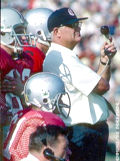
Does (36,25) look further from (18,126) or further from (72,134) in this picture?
(18,126)

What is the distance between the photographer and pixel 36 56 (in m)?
4.74

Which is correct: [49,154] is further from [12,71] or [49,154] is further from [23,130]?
[12,71]

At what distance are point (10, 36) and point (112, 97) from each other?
3999 mm

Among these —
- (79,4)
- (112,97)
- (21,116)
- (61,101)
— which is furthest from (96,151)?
(79,4)

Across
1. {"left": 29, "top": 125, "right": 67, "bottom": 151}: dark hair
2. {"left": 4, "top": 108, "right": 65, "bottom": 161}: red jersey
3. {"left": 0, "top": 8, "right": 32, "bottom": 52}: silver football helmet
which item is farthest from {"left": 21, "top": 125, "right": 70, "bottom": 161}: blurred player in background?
{"left": 0, "top": 8, "right": 32, "bottom": 52}: silver football helmet

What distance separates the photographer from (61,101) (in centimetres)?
423

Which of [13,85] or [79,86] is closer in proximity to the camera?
[13,85]

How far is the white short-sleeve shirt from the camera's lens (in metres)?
4.40

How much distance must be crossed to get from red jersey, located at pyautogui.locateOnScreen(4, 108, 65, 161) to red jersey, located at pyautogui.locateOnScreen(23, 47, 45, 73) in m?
0.88

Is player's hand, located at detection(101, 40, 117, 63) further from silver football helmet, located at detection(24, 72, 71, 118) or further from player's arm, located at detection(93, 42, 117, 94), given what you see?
silver football helmet, located at detection(24, 72, 71, 118)

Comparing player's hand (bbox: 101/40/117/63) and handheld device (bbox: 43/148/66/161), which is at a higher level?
player's hand (bbox: 101/40/117/63)

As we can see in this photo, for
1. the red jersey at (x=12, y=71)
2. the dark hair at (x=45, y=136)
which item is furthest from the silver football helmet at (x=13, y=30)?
the dark hair at (x=45, y=136)

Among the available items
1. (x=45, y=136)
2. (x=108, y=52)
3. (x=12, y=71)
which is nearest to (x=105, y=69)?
(x=108, y=52)

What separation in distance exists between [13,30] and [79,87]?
65 centimetres
